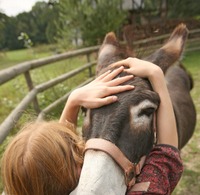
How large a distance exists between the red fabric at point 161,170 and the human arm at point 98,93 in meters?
0.37

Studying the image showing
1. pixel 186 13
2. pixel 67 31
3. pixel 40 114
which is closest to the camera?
pixel 40 114

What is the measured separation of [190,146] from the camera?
3.79 m

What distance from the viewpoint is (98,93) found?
146cm

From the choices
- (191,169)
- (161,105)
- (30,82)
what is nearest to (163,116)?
(161,105)

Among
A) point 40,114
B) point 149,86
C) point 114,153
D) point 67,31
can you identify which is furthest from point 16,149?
point 67,31

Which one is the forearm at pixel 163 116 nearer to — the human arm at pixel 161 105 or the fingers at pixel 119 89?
the human arm at pixel 161 105

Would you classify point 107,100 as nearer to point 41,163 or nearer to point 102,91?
point 102,91

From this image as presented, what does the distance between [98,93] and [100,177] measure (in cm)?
44

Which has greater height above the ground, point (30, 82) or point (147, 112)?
point (147, 112)

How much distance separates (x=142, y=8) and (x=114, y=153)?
18614 mm

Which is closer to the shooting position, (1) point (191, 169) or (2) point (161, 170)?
(2) point (161, 170)

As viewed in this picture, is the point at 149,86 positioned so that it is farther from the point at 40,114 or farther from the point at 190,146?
the point at 40,114

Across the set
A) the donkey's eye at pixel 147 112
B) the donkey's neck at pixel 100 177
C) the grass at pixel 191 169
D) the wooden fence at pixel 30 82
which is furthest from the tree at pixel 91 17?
the donkey's neck at pixel 100 177

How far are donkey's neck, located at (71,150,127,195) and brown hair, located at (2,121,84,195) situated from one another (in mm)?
125
